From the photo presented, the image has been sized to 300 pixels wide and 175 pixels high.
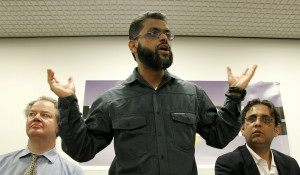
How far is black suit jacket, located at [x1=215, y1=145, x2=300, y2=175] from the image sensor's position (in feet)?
5.94

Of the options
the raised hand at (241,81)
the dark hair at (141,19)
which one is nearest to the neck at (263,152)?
the raised hand at (241,81)

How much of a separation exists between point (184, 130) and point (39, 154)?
1.41 meters

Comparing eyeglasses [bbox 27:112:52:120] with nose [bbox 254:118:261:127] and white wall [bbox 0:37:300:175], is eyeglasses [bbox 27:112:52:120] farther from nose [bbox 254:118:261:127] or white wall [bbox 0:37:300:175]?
nose [bbox 254:118:261:127]

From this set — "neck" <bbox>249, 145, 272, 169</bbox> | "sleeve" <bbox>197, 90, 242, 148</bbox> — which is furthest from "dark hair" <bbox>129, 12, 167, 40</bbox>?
"neck" <bbox>249, 145, 272, 169</bbox>

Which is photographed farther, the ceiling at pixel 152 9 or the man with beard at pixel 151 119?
the ceiling at pixel 152 9

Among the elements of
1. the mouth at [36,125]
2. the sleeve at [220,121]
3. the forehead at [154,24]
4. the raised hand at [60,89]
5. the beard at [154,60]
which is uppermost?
the forehead at [154,24]

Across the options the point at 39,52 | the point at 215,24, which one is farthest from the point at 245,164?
the point at 39,52

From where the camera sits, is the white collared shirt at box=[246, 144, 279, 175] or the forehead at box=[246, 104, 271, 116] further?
the forehead at box=[246, 104, 271, 116]

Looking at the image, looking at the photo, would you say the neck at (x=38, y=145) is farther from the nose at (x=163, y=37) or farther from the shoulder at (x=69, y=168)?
the nose at (x=163, y=37)

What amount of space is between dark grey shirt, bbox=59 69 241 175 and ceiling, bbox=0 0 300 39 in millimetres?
1522

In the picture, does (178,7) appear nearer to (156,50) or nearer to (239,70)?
(239,70)

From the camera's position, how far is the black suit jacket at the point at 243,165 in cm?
181

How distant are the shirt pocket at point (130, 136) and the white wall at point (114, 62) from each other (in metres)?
1.72

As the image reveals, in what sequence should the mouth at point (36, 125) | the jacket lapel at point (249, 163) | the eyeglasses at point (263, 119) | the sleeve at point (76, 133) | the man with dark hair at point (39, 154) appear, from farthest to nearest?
1. the eyeglasses at point (263, 119)
2. the mouth at point (36, 125)
3. the man with dark hair at point (39, 154)
4. the jacket lapel at point (249, 163)
5. the sleeve at point (76, 133)
